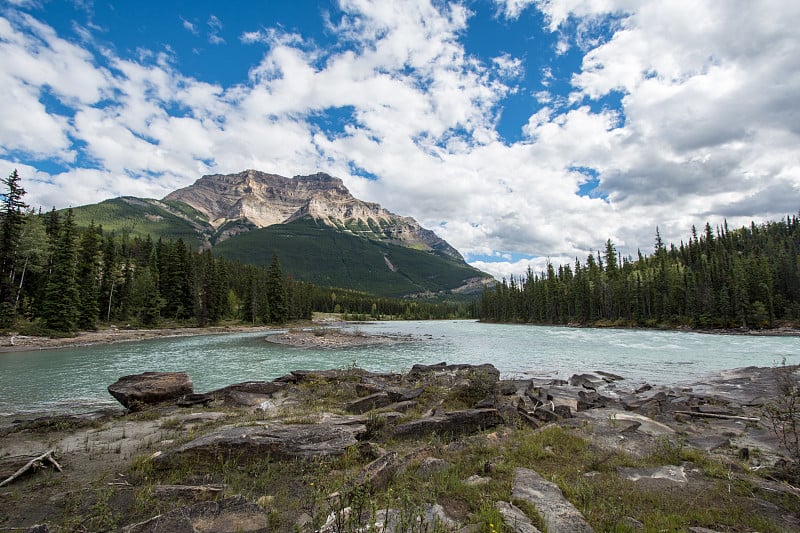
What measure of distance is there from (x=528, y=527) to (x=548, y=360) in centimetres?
3316

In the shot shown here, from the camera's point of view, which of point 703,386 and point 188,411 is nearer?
point 188,411

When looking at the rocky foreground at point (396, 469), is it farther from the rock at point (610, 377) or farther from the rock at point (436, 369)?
the rock at point (610, 377)

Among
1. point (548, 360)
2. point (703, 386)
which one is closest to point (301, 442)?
point (703, 386)

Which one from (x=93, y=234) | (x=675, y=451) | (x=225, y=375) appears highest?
(x=93, y=234)

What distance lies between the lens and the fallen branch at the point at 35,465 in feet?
25.7

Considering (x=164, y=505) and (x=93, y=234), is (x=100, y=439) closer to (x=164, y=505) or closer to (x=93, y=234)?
(x=164, y=505)

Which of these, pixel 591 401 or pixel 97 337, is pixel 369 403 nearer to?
pixel 591 401

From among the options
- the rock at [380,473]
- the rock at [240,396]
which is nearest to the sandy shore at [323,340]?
the rock at [240,396]

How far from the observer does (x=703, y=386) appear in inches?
878

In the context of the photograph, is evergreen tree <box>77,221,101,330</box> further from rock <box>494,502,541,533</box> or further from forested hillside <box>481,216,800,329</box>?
forested hillside <box>481,216,800,329</box>

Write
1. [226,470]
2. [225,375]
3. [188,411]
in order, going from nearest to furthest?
[226,470] < [188,411] < [225,375]

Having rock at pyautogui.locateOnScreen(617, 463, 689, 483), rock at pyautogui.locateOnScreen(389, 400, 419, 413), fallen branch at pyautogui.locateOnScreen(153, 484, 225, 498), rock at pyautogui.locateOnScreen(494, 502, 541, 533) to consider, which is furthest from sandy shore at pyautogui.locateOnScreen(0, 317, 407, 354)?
rock at pyautogui.locateOnScreen(494, 502, 541, 533)

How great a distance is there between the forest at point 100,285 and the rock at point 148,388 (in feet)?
133

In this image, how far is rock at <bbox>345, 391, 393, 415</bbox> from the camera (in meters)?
15.1
